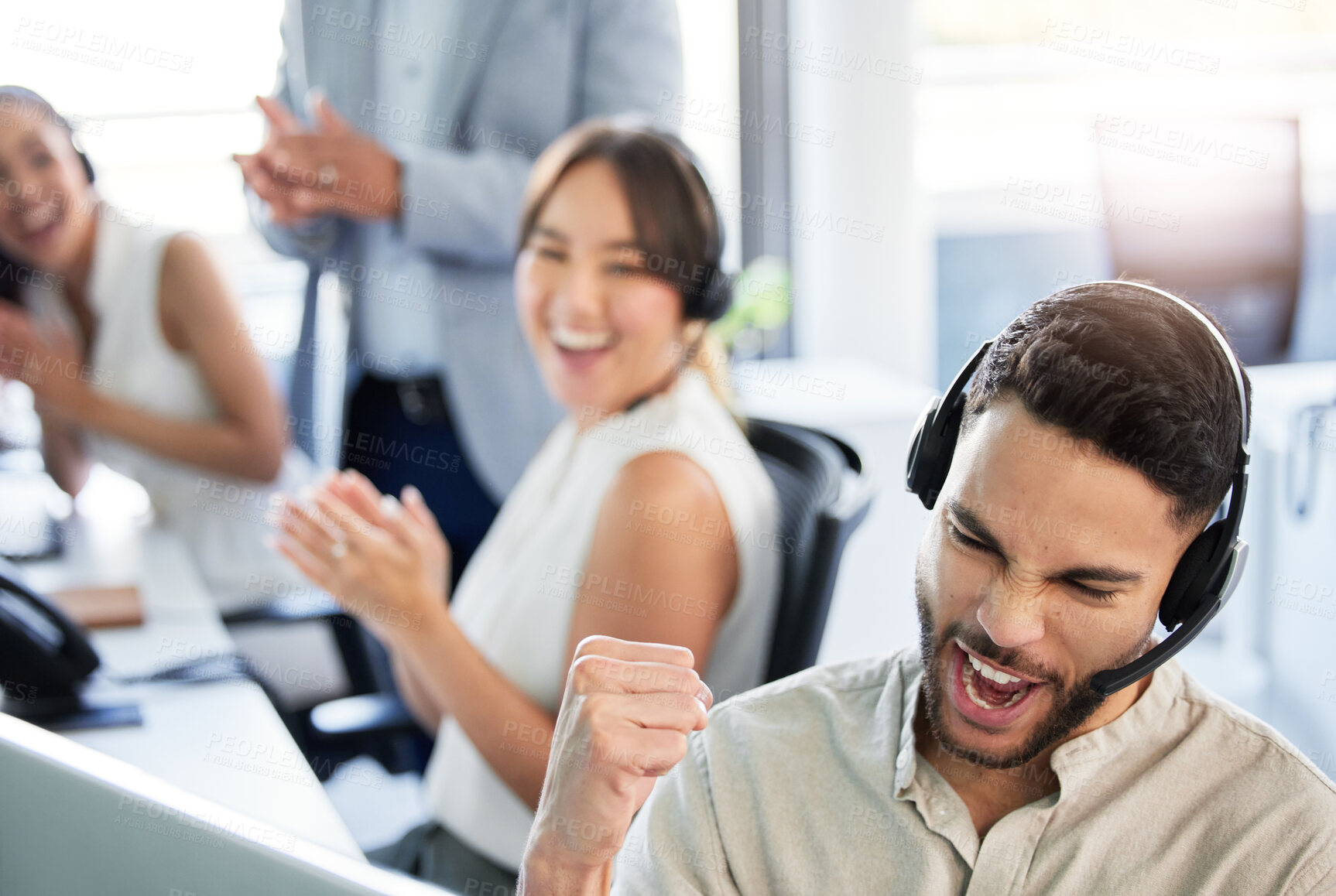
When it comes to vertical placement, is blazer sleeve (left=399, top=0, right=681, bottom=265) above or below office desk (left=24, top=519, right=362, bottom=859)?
above

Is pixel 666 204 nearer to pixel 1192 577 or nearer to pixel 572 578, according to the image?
pixel 572 578

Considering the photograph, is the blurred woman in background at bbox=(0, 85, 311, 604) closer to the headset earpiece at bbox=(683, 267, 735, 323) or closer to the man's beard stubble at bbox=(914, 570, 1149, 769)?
the headset earpiece at bbox=(683, 267, 735, 323)

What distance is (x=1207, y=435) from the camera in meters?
0.71

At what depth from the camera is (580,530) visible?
1.40 metres

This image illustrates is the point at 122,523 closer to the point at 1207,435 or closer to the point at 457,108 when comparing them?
the point at 457,108

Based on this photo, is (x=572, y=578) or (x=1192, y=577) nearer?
(x=1192, y=577)

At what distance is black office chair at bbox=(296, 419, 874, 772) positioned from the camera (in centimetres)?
114

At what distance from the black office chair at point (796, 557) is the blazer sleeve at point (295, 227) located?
825 millimetres

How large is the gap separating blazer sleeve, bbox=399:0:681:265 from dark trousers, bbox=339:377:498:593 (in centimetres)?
28

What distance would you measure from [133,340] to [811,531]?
4.38 ft

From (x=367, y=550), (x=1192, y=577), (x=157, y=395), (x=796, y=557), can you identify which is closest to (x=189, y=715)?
(x=367, y=550)

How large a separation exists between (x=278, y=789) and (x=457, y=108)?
1.16 m

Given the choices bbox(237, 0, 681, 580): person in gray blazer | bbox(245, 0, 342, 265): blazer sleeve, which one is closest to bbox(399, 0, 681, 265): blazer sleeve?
bbox(237, 0, 681, 580): person in gray blazer

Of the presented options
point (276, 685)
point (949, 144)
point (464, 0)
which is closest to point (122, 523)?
point (276, 685)
